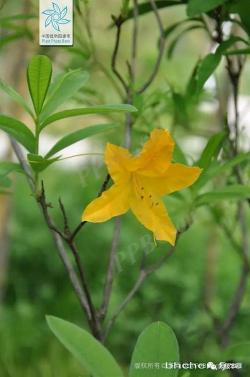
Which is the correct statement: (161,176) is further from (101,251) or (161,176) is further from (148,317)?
(101,251)

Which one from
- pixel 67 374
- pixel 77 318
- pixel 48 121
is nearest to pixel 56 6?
pixel 48 121

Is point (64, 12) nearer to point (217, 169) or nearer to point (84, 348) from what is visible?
point (217, 169)

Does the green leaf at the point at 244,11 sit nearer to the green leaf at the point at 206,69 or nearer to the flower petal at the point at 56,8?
the green leaf at the point at 206,69

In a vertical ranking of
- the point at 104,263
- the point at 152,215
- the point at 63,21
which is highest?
the point at 63,21

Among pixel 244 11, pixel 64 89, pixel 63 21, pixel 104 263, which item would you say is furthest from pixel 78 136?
pixel 104 263

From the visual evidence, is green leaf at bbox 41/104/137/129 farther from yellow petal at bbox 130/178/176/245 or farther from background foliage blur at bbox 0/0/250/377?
background foliage blur at bbox 0/0/250/377

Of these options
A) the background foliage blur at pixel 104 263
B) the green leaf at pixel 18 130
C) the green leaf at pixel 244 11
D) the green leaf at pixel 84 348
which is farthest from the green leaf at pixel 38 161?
the background foliage blur at pixel 104 263
